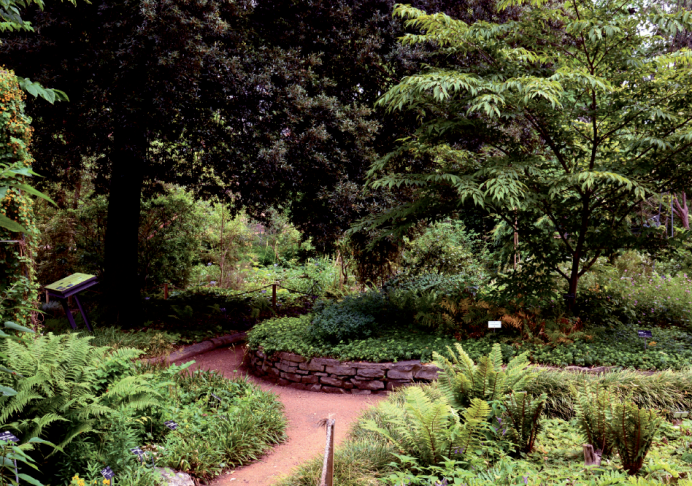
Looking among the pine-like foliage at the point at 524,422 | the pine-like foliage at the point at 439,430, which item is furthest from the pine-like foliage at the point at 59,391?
the pine-like foliage at the point at 524,422

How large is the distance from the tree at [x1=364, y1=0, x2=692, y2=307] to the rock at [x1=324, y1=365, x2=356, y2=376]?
6.69ft

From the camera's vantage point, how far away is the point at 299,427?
5340 mm

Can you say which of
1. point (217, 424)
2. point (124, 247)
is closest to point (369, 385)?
point (217, 424)

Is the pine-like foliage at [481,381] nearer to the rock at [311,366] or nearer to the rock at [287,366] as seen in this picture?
the rock at [311,366]

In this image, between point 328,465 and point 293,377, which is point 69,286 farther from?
point 328,465

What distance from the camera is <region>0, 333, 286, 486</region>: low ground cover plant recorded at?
3.23m

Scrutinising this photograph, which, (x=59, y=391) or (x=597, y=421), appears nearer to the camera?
(x=597, y=421)

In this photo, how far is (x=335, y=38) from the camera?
8.28 meters

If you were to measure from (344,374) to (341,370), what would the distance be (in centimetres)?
7

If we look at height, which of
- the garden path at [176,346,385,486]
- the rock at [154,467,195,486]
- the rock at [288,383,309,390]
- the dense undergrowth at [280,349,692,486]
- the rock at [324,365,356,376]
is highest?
the dense undergrowth at [280,349,692,486]

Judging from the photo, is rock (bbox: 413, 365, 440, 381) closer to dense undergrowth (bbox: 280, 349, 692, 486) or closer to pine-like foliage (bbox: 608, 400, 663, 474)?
dense undergrowth (bbox: 280, 349, 692, 486)

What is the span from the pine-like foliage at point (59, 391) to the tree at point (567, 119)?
3.91m

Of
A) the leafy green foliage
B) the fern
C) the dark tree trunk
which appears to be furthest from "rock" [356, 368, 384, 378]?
the dark tree trunk

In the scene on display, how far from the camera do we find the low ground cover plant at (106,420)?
3.23m
